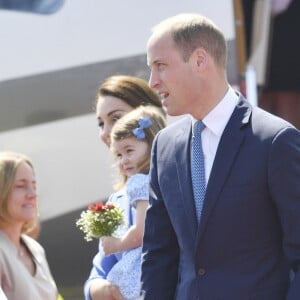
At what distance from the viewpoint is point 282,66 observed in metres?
8.00

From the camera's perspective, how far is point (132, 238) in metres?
3.80

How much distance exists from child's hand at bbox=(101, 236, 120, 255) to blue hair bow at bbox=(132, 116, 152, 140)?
16.2 inches

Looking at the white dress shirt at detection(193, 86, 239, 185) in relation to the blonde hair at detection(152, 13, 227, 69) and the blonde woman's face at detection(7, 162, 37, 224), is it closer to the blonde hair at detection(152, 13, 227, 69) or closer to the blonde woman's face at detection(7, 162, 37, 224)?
the blonde hair at detection(152, 13, 227, 69)

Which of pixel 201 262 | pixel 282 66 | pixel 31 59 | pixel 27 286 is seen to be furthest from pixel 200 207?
pixel 282 66

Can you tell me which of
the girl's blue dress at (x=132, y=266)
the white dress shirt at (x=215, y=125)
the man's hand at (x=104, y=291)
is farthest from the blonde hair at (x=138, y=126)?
the white dress shirt at (x=215, y=125)

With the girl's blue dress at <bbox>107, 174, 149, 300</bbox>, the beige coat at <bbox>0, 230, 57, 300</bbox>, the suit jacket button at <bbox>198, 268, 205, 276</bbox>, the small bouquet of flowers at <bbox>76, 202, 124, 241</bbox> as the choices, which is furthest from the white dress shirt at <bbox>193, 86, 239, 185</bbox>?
the beige coat at <bbox>0, 230, 57, 300</bbox>

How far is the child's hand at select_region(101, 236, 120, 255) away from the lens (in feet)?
12.5

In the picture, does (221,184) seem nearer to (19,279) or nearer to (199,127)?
(199,127)

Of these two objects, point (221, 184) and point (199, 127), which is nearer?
point (221, 184)

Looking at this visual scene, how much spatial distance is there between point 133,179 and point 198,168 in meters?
0.82

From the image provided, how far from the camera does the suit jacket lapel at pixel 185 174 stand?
2.99 metres

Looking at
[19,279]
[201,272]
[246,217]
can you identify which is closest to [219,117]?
[246,217]

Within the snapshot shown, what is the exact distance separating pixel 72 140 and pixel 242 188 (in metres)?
3.22

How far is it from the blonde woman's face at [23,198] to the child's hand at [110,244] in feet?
2.30
